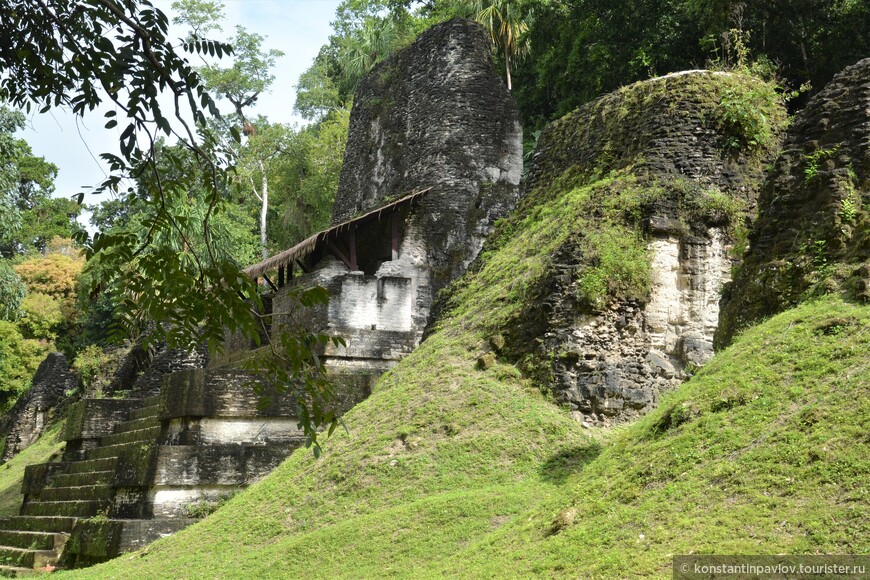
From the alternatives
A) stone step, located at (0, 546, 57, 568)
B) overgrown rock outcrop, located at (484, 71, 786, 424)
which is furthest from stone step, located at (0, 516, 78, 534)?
overgrown rock outcrop, located at (484, 71, 786, 424)

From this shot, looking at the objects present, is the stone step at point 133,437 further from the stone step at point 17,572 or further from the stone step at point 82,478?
the stone step at point 17,572

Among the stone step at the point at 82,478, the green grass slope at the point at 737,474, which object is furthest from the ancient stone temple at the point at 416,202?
the green grass slope at the point at 737,474

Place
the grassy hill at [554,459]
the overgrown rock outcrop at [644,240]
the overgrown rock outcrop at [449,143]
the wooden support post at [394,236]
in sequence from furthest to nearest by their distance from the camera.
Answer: the overgrown rock outcrop at [449,143] < the wooden support post at [394,236] < the overgrown rock outcrop at [644,240] < the grassy hill at [554,459]

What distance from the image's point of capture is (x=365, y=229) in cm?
1864

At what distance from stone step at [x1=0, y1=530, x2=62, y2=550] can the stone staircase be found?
18 millimetres

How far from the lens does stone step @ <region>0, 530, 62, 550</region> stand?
43.6ft

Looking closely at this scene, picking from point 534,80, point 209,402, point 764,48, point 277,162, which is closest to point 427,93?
point 534,80

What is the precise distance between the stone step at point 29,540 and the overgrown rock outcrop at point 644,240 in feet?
21.7

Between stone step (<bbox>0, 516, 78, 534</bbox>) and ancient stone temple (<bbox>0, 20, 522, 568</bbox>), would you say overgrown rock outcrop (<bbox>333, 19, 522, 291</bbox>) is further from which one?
stone step (<bbox>0, 516, 78, 534</bbox>)

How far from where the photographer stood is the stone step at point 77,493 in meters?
14.0

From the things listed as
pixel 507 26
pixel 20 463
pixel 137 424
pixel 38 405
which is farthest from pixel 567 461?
pixel 38 405

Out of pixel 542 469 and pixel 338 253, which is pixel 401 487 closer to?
pixel 542 469

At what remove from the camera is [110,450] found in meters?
15.1

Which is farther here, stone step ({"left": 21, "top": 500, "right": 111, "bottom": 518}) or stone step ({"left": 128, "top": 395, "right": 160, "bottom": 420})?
stone step ({"left": 128, "top": 395, "right": 160, "bottom": 420})
